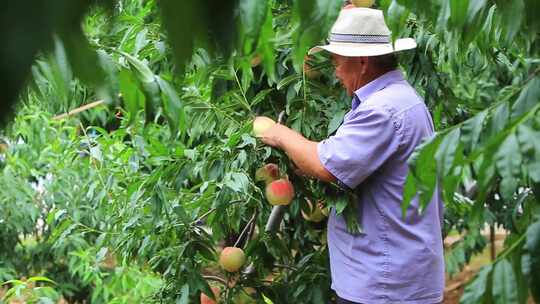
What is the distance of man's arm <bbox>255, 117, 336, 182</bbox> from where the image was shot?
2.69m

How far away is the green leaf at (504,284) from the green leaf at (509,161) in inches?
5.2

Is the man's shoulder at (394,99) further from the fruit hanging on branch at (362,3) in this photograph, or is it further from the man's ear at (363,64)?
the fruit hanging on branch at (362,3)

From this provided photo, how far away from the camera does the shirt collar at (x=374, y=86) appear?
2.82m

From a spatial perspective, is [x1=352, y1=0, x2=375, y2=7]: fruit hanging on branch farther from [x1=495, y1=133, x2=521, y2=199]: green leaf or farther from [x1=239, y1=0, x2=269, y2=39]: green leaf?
[x1=239, y1=0, x2=269, y2=39]: green leaf

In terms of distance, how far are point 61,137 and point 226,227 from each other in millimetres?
1883

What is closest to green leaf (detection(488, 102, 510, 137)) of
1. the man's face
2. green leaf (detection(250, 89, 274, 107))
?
the man's face

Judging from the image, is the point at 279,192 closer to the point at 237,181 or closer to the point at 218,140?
the point at 237,181

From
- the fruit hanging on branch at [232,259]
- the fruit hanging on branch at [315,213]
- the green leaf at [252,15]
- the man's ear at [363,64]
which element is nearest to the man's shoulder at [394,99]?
the man's ear at [363,64]

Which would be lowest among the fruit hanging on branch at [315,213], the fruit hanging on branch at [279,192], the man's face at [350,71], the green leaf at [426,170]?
the fruit hanging on branch at [315,213]

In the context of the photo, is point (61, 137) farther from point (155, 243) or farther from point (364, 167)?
point (364, 167)

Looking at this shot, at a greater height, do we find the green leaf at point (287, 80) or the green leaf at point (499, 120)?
the green leaf at point (499, 120)

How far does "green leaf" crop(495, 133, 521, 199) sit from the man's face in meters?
1.52

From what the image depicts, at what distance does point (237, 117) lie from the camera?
10.4 ft

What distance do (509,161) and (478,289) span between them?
0.72 feet
